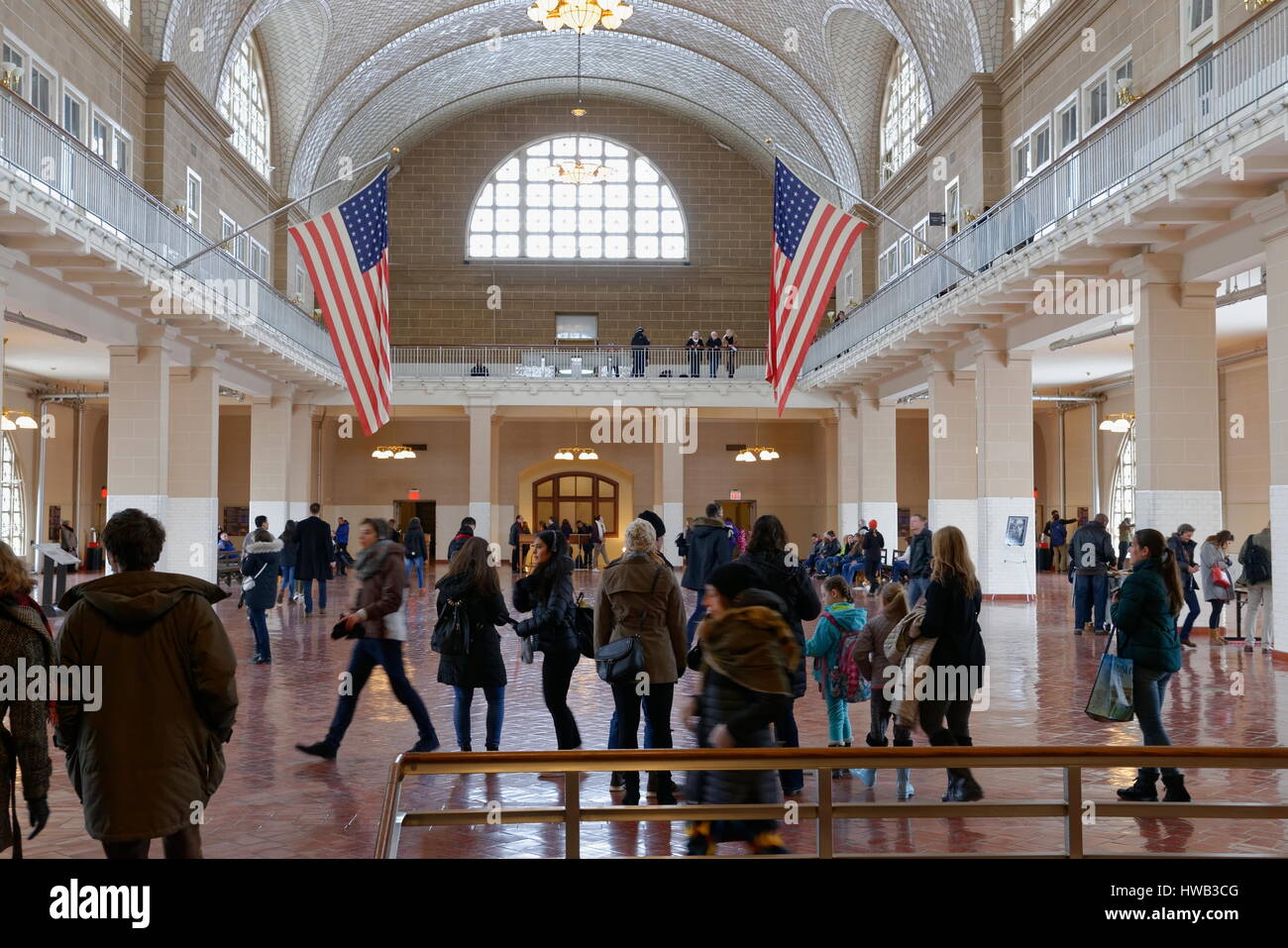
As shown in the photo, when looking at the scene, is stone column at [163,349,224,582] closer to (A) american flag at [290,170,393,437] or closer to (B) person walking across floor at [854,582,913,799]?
(A) american flag at [290,170,393,437]

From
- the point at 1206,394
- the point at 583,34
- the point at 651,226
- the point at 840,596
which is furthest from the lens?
the point at 651,226

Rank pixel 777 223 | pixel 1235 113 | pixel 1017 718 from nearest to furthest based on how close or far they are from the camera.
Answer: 1. pixel 1017 718
2. pixel 1235 113
3. pixel 777 223

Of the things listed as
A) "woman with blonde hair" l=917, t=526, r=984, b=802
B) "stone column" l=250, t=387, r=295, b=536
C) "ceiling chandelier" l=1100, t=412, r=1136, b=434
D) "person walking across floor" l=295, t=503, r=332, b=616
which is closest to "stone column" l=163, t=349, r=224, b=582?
"person walking across floor" l=295, t=503, r=332, b=616

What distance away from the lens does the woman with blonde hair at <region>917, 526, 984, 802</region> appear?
5.89 m

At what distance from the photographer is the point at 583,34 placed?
1231 inches

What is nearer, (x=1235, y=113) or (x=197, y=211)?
(x=1235, y=113)

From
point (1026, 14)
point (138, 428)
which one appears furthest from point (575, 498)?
point (1026, 14)

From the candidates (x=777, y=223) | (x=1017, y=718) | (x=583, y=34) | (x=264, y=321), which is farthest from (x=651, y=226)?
(x=1017, y=718)

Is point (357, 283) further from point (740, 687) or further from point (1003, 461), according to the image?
point (1003, 461)

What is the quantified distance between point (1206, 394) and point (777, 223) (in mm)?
5885

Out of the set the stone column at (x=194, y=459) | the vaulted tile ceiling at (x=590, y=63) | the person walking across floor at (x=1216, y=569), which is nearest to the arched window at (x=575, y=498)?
the vaulted tile ceiling at (x=590, y=63)

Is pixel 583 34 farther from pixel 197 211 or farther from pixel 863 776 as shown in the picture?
pixel 863 776

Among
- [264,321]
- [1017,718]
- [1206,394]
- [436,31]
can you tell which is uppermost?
[436,31]

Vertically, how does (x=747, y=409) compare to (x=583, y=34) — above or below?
below
